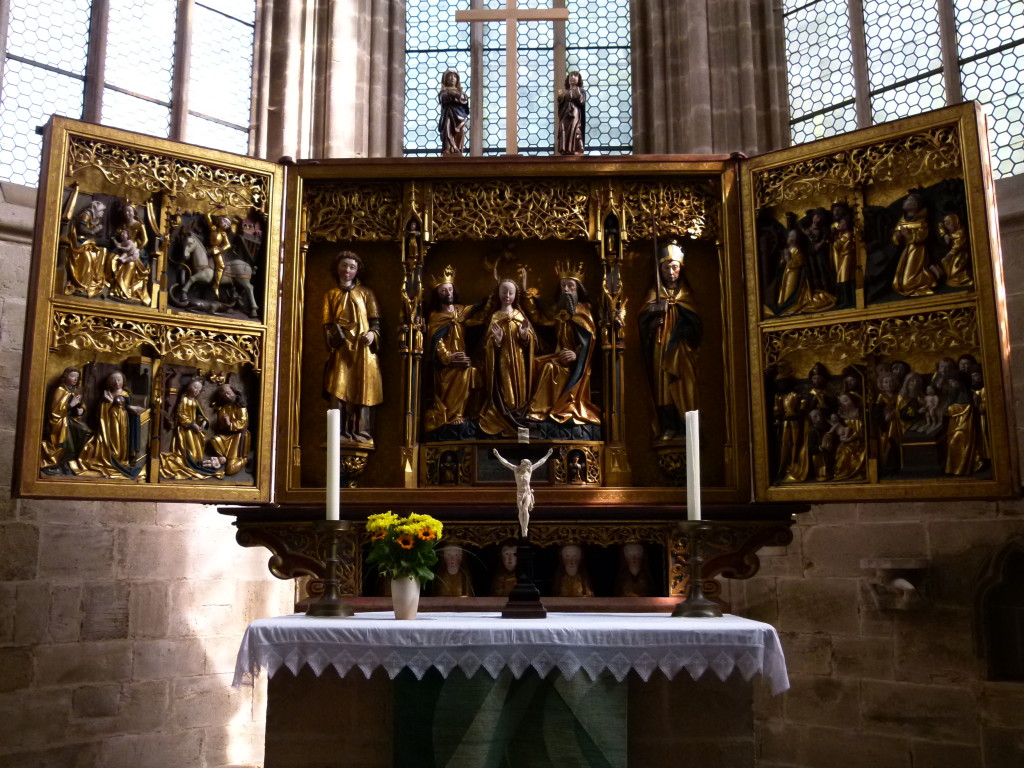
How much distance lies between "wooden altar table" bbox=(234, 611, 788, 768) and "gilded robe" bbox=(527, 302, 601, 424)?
1456mm

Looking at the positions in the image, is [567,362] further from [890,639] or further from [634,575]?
[890,639]

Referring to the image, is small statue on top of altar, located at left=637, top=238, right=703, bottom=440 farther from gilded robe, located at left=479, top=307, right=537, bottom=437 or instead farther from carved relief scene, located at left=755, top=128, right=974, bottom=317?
gilded robe, located at left=479, top=307, right=537, bottom=437

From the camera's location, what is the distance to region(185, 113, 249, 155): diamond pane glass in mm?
9430

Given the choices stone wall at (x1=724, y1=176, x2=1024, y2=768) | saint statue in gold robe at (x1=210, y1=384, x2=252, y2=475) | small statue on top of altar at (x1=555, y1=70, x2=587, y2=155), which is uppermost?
small statue on top of altar at (x1=555, y1=70, x2=587, y2=155)

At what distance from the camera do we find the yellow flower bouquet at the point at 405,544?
5.47m

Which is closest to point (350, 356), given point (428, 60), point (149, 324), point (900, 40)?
point (149, 324)

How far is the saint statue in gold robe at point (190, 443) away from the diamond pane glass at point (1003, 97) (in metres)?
5.85

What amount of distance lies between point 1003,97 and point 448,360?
4769 millimetres

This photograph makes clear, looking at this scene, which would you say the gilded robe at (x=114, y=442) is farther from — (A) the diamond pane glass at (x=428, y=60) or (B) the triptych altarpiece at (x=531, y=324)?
(A) the diamond pane glass at (x=428, y=60)

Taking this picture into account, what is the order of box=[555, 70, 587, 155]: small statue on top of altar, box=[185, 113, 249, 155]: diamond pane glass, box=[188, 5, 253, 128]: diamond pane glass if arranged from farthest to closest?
box=[188, 5, 253, 128]: diamond pane glass, box=[185, 113, 249, 155]: diamond pane glass, box=[555, 70, 587, 155]: small statue on top of altar

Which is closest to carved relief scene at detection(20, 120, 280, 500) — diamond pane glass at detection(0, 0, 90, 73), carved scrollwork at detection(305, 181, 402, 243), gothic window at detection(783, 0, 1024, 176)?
carved scrollwork at detection(305, 181, 402, 243)

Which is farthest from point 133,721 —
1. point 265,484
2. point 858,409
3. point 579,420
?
point 858,409

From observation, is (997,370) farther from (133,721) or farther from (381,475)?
(133,721)

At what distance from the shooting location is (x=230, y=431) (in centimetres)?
666
